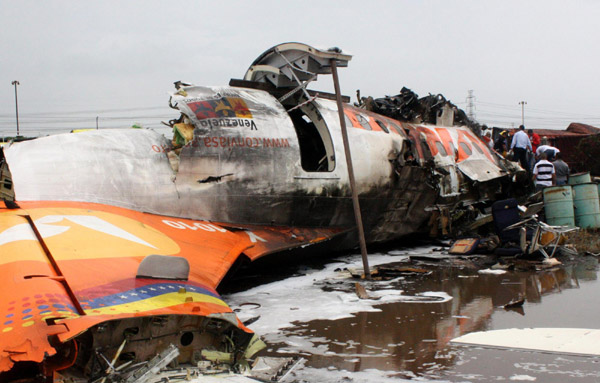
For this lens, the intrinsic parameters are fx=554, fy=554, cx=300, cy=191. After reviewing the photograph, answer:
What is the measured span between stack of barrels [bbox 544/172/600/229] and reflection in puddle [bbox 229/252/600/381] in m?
3.42

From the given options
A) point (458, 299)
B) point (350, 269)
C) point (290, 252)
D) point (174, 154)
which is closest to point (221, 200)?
point (174, 154)

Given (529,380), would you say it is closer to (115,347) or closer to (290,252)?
(115,347)

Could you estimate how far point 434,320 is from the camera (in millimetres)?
6797

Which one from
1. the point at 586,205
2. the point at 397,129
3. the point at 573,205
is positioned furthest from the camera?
the point at 586,205

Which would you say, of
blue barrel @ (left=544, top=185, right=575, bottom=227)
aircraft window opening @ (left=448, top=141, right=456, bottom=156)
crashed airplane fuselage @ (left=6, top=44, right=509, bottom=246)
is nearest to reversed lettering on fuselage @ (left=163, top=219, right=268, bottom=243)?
crashed airplane fuselage @ (left=6, top=44, right=509, bottom=246)

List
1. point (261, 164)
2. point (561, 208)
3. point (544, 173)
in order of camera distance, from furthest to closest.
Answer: point (544, 173), point (561, 208), point (261, 164)

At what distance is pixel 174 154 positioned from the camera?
8.66 meters

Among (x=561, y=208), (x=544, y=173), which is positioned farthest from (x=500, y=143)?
(x=561, y=208)

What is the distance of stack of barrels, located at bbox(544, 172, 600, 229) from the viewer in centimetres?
1361

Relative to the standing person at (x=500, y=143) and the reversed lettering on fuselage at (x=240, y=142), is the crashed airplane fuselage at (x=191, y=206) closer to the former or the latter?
the reversed lettering on fuselage at (x=240, y=142)

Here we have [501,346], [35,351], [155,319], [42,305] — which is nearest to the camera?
[35,351]

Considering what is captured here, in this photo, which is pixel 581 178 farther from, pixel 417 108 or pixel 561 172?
pixel 417 108

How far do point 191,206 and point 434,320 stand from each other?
386 cm

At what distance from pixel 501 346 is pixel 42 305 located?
423cm
